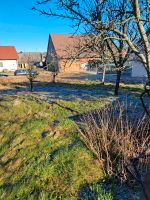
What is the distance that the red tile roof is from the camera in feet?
182

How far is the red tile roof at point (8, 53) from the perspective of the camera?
5544 cm

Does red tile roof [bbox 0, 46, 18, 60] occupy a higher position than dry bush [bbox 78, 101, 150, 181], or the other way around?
red tile roof [bbox 0, 46, 18, 60]

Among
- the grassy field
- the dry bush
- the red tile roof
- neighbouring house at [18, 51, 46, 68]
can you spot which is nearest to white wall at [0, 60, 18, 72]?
the red tile roof

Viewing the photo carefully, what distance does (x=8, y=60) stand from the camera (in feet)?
183

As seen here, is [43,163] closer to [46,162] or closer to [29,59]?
[46,162]

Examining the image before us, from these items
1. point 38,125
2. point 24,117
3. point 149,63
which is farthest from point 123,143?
point 24,117

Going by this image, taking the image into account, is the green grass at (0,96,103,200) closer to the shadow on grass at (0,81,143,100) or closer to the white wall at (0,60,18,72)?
the shadow on grass at (0,81,143,100)

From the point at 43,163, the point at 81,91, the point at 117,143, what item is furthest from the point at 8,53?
the point at 117,143

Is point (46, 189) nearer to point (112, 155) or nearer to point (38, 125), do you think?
point (112, 155)

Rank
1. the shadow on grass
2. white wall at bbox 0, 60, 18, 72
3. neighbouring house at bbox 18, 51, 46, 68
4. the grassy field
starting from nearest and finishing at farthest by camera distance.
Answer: the grassy field, the shadow on grass, neighbouring house at bbox 18, 51, 46, 68, white wall at bbox 0, 60, 18, 72

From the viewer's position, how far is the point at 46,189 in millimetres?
4871

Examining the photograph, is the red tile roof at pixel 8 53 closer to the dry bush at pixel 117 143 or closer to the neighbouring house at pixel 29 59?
the neighbouring house at pixel 29 59

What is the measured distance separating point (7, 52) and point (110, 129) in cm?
5499

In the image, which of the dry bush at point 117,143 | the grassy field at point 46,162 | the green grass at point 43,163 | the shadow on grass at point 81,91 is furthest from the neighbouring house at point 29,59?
the dry bush at point 117,143
